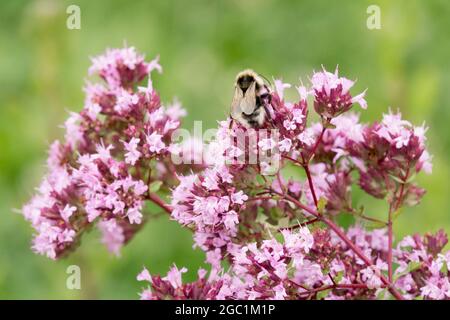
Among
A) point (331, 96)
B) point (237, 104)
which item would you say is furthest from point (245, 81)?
point (331, 96)

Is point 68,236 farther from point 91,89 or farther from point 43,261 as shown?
point 43,261

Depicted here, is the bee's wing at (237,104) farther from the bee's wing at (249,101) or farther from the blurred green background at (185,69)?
the blurred green background at (185,69)

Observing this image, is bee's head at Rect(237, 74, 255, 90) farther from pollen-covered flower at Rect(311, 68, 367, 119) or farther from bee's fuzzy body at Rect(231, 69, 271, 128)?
pollen-covered flower at Rect(311, 68, 367, 119)

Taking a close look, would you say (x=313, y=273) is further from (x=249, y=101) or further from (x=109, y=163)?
(x=109, y=163)

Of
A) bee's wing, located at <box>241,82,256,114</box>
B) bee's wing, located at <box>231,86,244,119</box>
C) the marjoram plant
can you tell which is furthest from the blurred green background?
bee's wing, located at <box>241,82,256,114</box>

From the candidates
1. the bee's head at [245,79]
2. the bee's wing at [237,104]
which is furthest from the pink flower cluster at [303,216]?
the bee's head at [245,79]

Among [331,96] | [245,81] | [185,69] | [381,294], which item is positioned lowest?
[381,294]
